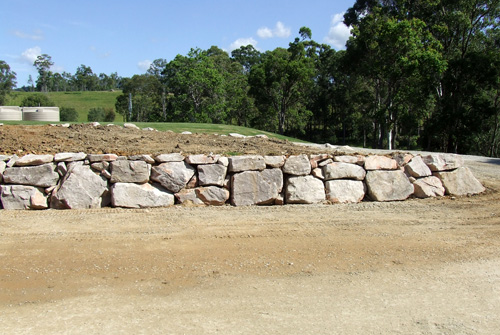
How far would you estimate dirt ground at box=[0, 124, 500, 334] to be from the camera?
148 inches

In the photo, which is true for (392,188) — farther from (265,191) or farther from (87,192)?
(87,192)

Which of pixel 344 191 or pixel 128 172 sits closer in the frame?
pixel 128 172

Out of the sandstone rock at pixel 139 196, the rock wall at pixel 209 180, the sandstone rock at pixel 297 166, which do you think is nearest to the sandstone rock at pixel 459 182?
the rock wall at pixel 209 180

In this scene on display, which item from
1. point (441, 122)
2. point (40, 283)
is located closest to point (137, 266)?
point (40, 283)

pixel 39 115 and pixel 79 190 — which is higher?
pixel 39 115

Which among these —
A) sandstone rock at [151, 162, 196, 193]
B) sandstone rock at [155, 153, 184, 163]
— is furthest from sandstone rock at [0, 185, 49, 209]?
sandstone rock at [155, 153, 184, 163]

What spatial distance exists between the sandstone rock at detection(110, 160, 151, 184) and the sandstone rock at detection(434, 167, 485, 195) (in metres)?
5.85

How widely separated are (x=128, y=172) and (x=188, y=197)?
1.12 m

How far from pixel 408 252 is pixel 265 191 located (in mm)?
2908

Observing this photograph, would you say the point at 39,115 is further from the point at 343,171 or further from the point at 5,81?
the point at 5,81

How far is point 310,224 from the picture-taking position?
6715mm

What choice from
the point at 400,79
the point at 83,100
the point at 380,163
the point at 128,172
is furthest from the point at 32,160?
the point at 83,100

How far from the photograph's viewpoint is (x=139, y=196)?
737cm

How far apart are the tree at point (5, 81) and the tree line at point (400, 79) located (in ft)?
80.2
